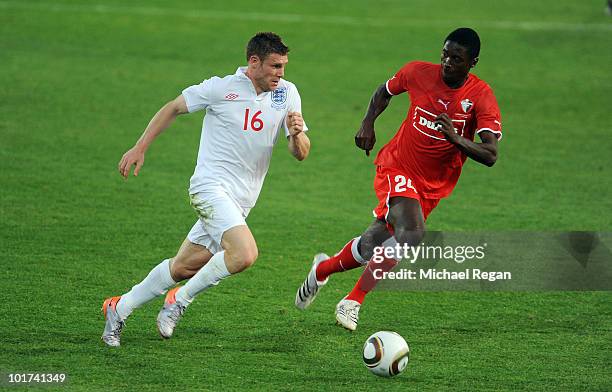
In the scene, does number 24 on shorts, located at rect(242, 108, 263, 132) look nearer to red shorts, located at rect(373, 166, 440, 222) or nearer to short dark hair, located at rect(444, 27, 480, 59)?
red shorts, located at rect(373, 166, 440, 222)

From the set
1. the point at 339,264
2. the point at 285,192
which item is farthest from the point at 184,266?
the point at 285,192

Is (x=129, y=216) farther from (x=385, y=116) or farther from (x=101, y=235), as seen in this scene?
(x=385, y=116)

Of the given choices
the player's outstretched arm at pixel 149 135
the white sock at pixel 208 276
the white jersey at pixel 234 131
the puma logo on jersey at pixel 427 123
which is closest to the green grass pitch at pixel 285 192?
the white sock at pixel 208 276

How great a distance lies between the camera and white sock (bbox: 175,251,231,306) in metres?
6.97

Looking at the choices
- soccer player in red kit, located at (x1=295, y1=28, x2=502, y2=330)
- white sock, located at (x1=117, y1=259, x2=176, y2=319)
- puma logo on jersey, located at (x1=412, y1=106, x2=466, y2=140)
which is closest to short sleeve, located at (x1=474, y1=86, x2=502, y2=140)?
soccer player in red kit, located at (x1=295, y1=28, x2=502, y2=330)

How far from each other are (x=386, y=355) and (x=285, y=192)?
5361mm

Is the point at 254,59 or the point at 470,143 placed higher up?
the point at 254,59

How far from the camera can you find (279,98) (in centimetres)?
738

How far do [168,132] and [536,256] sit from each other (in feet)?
19.5

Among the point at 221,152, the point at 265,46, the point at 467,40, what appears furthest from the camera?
the point at 467,40

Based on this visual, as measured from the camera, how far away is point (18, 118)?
45.5ft

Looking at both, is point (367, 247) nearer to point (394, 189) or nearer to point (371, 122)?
point (394, 189)

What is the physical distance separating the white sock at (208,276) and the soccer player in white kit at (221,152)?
1 cm

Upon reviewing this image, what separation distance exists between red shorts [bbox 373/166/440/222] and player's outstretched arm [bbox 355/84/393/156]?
10.1 inches
